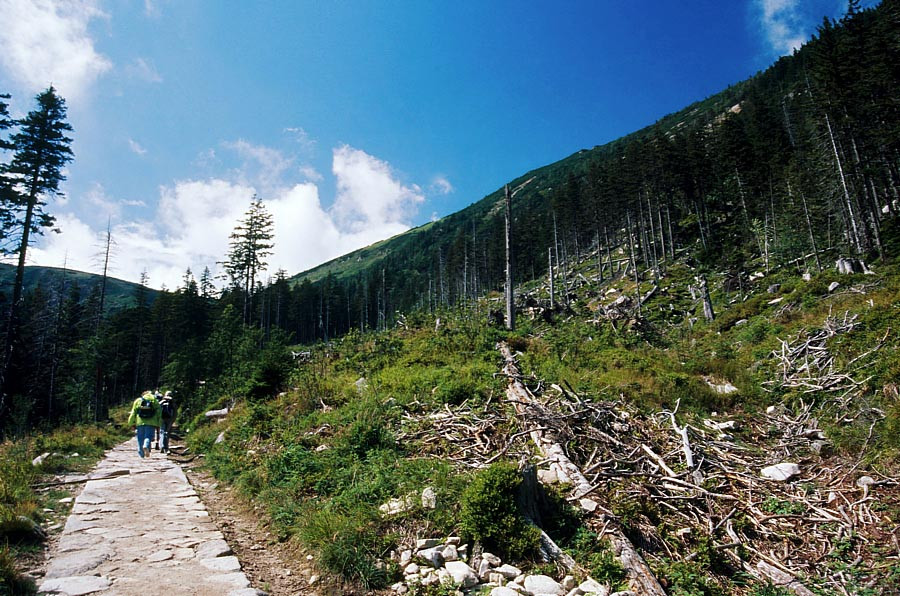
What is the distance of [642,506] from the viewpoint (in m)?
5.75

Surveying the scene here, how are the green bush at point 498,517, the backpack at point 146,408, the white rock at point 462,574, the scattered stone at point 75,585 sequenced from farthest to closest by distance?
the backpack at point 146,408 < the green bush at point 498,517 < the white rock at point 462,574 < the scattered stone at point 75,585

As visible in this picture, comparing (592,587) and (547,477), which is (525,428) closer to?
(547,477)

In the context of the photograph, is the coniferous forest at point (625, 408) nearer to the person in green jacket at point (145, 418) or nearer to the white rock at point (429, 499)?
the white rock at point (429, 499)

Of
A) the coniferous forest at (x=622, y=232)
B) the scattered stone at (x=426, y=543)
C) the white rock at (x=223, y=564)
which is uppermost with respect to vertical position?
the coniferous forest at (x=622, y=232)

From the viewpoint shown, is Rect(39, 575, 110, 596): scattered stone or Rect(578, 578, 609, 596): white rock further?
Rect(578, 578, 609, 596): white rock

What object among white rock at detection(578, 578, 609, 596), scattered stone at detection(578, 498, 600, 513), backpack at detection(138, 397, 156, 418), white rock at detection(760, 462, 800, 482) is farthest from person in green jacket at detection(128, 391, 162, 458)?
white rock at detection(760, 462, 800, 482)

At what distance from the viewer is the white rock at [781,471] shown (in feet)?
21.4

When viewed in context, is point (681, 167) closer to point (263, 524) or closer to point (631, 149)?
point (631, 149)

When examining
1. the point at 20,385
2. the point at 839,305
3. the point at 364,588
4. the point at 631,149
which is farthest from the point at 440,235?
the point at 364,588

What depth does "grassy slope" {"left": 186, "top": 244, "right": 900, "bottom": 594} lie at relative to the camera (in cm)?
506

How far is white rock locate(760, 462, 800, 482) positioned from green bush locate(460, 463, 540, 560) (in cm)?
450

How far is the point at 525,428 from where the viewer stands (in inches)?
318

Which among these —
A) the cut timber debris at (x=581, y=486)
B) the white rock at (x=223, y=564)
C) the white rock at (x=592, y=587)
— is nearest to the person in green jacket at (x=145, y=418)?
the white rock at (x=223, y=564)

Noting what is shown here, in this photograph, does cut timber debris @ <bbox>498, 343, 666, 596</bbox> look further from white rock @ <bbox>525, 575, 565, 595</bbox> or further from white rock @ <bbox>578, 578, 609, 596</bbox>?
white rock @ <bbox>525, 575, 565, 595</bbox>
